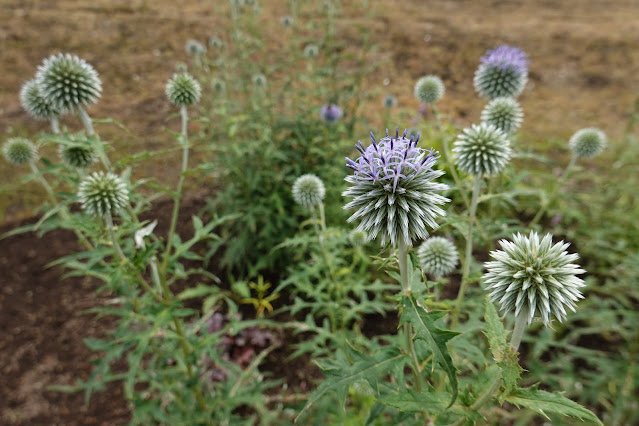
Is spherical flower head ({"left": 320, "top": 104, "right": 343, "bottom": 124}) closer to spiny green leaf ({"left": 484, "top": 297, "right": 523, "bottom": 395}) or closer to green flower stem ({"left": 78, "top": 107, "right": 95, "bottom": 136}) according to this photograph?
green flower stem ({"left": 78, "top": 107, "right": 95, "bottom": 136})

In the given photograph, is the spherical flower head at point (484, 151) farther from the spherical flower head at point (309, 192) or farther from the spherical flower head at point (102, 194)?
the spherical flower head at point (102, 194)

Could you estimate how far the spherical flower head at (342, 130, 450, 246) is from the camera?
1.29 m

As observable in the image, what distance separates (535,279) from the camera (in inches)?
49.9

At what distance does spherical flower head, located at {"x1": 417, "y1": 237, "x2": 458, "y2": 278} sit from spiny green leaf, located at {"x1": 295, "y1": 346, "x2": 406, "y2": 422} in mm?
790

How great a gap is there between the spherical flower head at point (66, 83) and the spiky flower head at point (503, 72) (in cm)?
264

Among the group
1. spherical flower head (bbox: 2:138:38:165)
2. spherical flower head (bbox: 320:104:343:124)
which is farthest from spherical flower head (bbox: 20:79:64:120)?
spherical flower head (bbox: 320:104:343:124)

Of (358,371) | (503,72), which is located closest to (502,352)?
(358,371)

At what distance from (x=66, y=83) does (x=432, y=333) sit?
2483 millimetres

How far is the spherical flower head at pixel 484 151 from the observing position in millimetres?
1910

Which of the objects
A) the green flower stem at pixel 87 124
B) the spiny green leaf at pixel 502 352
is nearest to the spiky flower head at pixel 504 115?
Answer: the spiny green leaf at pixel 502 352

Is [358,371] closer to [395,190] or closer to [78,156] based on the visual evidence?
[395,190]

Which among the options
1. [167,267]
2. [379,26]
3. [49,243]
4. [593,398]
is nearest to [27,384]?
[49,243]

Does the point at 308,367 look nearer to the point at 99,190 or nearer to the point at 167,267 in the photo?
the point at 167,267

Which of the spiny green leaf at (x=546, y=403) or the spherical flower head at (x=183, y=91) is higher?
the spherical flower head at (x=183, y=91)
